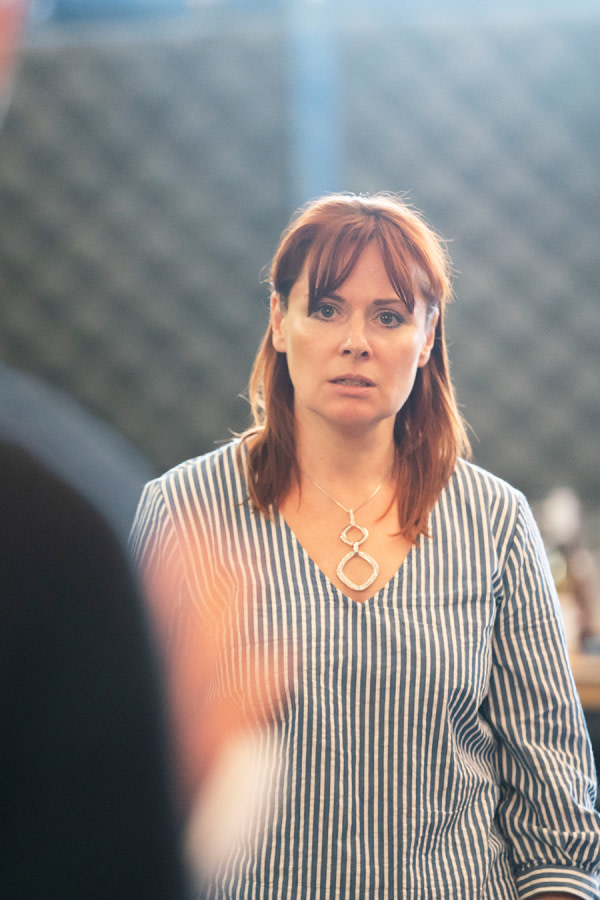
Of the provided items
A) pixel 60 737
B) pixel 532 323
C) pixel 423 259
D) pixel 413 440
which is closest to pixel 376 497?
pixel 413 440

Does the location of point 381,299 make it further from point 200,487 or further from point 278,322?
point 200,487

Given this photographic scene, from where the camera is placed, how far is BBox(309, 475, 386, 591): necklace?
94 cm

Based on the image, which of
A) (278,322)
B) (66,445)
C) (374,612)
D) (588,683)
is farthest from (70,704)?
(588,683)

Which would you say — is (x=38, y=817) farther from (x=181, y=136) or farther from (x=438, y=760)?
(x=181, y=136)

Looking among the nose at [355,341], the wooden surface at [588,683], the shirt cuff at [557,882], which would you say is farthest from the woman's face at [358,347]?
the wooden surface at [588,683]

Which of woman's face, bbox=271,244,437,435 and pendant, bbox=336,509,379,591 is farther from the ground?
woman's face, bbox=271,244,437,435

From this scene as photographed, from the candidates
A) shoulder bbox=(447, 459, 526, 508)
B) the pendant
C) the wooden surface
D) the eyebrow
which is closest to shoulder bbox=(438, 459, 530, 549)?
shoulder bbox=(447, 459, 526, 508)

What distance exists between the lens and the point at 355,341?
94 cm

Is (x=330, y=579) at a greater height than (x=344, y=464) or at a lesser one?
lesser

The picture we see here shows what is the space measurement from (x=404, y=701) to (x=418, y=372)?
0.39 m

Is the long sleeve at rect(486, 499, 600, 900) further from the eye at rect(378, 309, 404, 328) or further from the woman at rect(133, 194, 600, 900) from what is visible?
the eye at rect(378, 309, 404, 328)

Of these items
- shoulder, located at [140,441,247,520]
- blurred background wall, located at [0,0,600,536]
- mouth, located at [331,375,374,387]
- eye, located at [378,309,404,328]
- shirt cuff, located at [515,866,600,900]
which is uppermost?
blurred background wall, located at [0,0,600,536]

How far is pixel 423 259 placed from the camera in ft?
3.14

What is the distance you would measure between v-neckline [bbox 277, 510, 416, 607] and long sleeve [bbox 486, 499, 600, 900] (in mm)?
114
